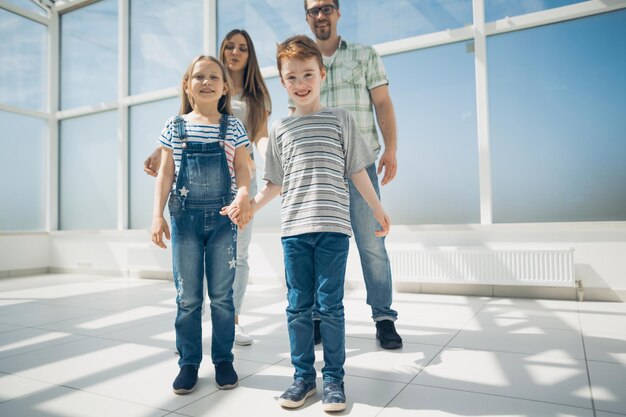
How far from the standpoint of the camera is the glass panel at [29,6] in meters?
5.20

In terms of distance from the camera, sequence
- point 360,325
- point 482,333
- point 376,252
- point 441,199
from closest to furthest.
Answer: point 376,252
point 482,333
point 360,325
point 441,199

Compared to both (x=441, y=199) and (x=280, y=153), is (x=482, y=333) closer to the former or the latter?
(x=280, y=153)

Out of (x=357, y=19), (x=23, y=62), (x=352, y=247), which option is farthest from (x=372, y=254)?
(x=23, y=62)

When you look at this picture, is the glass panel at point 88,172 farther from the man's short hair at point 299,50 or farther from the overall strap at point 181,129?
the man's short hair at point 299,50

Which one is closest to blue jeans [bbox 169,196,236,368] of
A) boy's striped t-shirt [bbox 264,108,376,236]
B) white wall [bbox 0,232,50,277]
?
boy's striped t-shirt [bbox 264,108,376,236]

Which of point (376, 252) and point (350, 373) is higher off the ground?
point (376, 252)

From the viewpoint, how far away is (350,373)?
1.39 meters

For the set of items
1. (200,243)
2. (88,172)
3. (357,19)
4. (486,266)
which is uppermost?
(357,19)

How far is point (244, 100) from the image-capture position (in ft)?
6.06

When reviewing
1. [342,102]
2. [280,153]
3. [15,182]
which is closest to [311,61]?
[280,153]

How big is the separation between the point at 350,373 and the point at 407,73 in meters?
2.80

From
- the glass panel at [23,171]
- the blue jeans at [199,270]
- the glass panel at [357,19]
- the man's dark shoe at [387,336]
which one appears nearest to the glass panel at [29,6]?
the glass panel at [23,171]

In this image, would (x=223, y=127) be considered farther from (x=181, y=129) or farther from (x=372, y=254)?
(x=372, y=254)

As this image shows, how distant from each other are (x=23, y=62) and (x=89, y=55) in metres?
0.78
